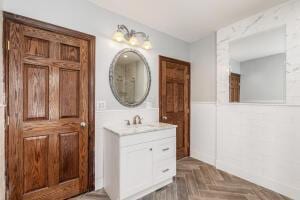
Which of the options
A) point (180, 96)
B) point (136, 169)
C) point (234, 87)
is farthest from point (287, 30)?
point (136, 169)

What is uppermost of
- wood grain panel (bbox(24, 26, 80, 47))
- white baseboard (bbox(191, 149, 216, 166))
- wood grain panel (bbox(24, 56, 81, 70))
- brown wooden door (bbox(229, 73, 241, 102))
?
wood grain panel (bbox(24, 26, 80, 47))

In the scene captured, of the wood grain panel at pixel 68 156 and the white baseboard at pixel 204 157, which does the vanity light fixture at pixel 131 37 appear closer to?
the wood grain panel at pixel 68 156

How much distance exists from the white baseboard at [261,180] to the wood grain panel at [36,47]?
10.6 ft

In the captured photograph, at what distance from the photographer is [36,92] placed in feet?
6.01

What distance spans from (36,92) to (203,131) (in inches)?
115

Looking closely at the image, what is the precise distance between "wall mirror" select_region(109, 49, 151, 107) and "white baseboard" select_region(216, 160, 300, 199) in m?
1.89

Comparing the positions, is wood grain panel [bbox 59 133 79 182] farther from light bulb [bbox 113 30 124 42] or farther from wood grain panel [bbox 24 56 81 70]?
light bulb [bbox 113 30 124 42]

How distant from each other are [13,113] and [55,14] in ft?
4.00

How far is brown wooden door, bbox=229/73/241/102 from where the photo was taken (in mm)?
2769

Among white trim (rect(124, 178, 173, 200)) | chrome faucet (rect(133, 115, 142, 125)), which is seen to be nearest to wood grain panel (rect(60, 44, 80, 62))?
chrome faucet (rect(133, 115, 142, 125))

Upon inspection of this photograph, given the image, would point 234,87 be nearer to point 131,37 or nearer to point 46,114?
point 131,37

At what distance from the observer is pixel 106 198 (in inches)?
82.3

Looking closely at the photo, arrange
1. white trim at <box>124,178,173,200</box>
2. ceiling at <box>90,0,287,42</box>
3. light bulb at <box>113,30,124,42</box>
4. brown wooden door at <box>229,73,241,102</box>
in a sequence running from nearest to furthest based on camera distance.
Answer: white trim at <box>124,178,173,200</box> → ceiling at <box>90,0,287,42</box> → light bulb at <box>113,30,124,42</box> → brown wooden door at <box>229,73,241,102</box>

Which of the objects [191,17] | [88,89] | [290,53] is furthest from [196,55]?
[88,89]
